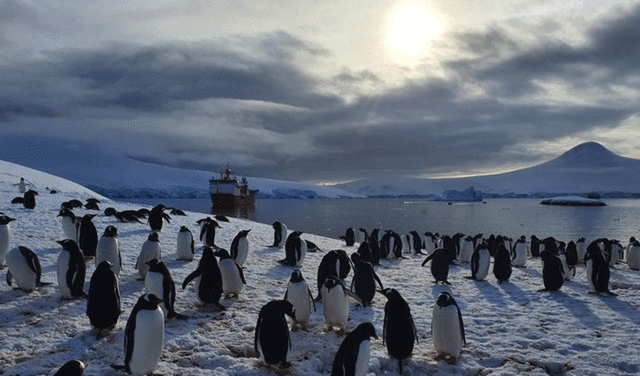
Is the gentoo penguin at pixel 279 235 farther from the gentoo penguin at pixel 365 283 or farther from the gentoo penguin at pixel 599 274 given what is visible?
the gentoo penguin at pixel 599 274

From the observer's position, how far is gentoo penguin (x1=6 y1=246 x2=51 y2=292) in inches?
311

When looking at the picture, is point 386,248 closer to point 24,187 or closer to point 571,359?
point 571,359

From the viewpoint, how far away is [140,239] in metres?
13.9

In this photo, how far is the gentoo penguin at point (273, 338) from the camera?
5809 mm

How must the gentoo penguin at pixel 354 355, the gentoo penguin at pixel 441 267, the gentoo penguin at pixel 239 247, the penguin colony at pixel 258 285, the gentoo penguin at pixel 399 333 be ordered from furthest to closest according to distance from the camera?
the gentoo penguin at pixel 239 247, the gentoo penguin at pixel 441 267, the gentoo penguin at pixel 399 333, the penguin colony at pixel 258 285, the gentoo penguin at pixel 354 355

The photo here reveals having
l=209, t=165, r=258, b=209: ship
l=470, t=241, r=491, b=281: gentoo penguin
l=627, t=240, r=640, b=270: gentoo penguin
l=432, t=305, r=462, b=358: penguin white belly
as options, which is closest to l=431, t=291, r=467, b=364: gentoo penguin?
l=432, t=305, r=462, b=358: penguin white belly

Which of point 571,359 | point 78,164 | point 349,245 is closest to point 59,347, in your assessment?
point 571,359

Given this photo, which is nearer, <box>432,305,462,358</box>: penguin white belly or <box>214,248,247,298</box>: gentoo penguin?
<box>432,305,462,358</box>: penguin white belly

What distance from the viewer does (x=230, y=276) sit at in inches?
343

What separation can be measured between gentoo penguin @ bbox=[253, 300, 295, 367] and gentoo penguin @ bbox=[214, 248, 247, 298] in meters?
2.84

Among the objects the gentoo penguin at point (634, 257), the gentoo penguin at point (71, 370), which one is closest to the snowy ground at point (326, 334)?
the gentoo penguin at point (71, 370)

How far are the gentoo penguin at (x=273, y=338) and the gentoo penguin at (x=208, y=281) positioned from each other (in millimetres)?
2216

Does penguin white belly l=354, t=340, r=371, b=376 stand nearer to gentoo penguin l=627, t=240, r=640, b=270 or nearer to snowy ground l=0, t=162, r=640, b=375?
snowy ground l=0, t=162, r=640, b=375

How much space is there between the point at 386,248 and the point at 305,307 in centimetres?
965
